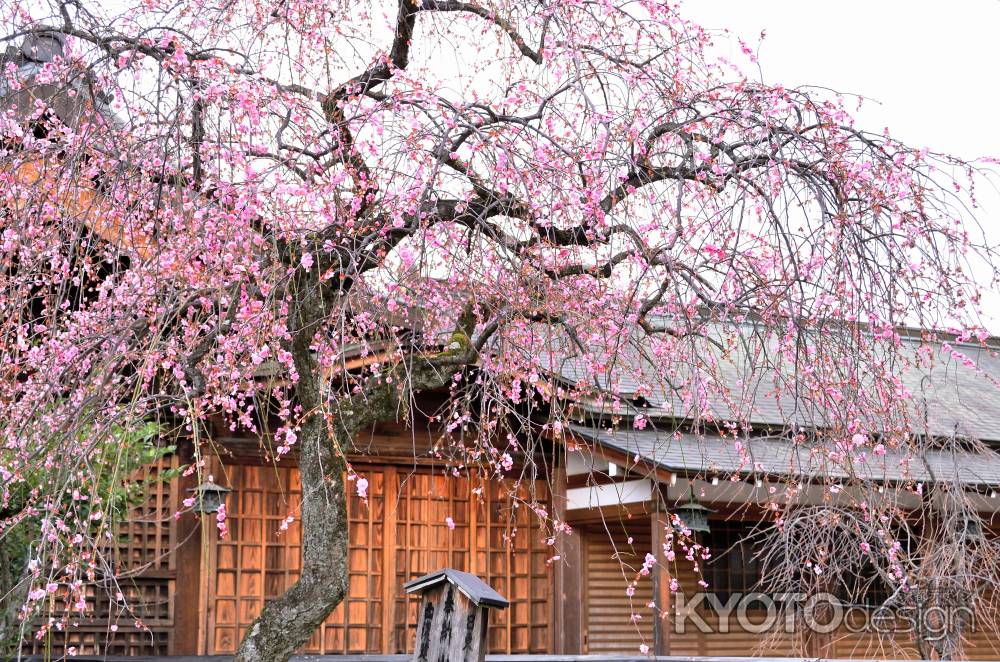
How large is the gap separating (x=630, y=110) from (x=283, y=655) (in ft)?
10.1

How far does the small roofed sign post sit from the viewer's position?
4.04m

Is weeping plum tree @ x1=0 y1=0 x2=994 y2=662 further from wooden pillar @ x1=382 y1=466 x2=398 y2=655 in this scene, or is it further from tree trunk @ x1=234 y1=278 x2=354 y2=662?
wooden pillar @ x1=382 y1=466 x2=398 y2=655

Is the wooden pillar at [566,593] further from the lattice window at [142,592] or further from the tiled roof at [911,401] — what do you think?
the lattice window at [142,592]

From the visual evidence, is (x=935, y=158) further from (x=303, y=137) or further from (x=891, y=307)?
(x=303, y=137)

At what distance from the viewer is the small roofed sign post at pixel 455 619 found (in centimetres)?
404

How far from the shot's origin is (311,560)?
5391 mm

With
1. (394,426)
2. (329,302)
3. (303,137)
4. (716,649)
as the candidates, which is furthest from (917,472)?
(303,137)

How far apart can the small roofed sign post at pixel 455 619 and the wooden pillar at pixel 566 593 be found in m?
5.54

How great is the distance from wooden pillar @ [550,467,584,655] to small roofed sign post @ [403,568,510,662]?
5.54m

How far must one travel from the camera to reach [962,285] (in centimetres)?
417

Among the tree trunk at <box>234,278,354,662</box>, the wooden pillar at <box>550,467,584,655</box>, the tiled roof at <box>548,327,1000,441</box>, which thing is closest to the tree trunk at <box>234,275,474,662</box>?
the tree trunk at <box>234,278,354,662</box>

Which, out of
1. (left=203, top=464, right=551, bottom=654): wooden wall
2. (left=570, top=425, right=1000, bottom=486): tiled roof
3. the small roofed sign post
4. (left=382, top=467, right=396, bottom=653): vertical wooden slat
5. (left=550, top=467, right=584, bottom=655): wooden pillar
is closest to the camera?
the small roofed sign post

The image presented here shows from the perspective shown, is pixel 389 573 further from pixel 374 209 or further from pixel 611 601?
pixel 374 209

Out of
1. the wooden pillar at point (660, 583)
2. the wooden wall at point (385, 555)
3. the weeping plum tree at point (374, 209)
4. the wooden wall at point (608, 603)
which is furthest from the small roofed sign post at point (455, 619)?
the wooden wall at point (608, 603)
